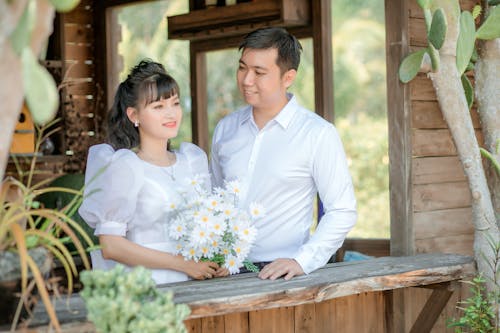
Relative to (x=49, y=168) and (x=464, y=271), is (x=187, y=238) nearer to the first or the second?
(x=464, y=271)

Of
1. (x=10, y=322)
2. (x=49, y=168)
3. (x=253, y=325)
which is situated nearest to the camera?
(x=10, y=322)

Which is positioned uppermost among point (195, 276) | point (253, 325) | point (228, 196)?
point (228, 196)

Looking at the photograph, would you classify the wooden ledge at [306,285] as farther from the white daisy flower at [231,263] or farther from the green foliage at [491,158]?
the green foliage at [491,158]

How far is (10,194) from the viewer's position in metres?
2.62

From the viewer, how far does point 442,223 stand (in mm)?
4434

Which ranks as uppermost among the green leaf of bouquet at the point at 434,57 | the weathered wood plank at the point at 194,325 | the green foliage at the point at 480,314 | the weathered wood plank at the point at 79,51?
the weathered wood plank at the point at 79,51

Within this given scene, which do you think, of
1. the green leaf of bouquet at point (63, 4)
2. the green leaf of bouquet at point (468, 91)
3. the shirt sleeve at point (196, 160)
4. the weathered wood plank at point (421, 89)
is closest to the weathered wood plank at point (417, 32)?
the weathered wood plank at point (421, 89)

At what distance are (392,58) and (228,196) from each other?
1314 mm

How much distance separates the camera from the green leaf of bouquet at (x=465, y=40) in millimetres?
3971

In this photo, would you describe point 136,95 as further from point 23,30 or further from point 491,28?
point 491,28

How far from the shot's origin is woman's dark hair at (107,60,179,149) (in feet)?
11.1

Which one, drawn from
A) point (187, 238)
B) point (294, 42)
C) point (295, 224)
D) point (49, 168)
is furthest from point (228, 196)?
point (49, 168)

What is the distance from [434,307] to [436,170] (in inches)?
28.2

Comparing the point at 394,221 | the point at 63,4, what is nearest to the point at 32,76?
the point at 63,4
